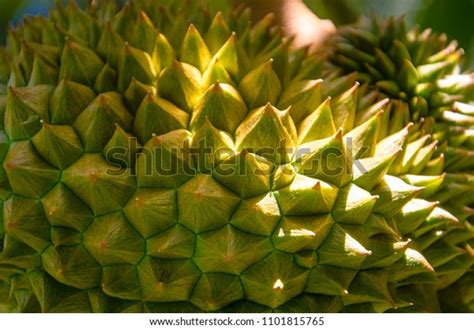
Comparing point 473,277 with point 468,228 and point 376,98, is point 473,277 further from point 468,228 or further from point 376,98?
point 376,98

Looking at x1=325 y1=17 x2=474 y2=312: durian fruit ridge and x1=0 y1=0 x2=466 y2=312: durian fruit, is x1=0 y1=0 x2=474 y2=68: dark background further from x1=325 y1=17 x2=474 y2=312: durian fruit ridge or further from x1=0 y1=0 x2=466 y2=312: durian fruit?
x1=0 y1=0 x2=466 y2=312: durian fruit

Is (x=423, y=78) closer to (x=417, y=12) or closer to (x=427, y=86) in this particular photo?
(x=427, y=86)

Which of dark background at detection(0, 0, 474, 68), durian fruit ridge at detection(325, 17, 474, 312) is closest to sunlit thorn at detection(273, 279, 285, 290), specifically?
durian fruit ridge at detection(325, 17, 474, 312)

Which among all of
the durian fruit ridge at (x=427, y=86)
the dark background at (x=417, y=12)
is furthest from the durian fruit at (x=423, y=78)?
the dark background at (x=417, y=12)

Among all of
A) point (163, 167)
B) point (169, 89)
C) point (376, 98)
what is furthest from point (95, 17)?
point (376, 98)

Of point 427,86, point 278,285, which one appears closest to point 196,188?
point 278,285
